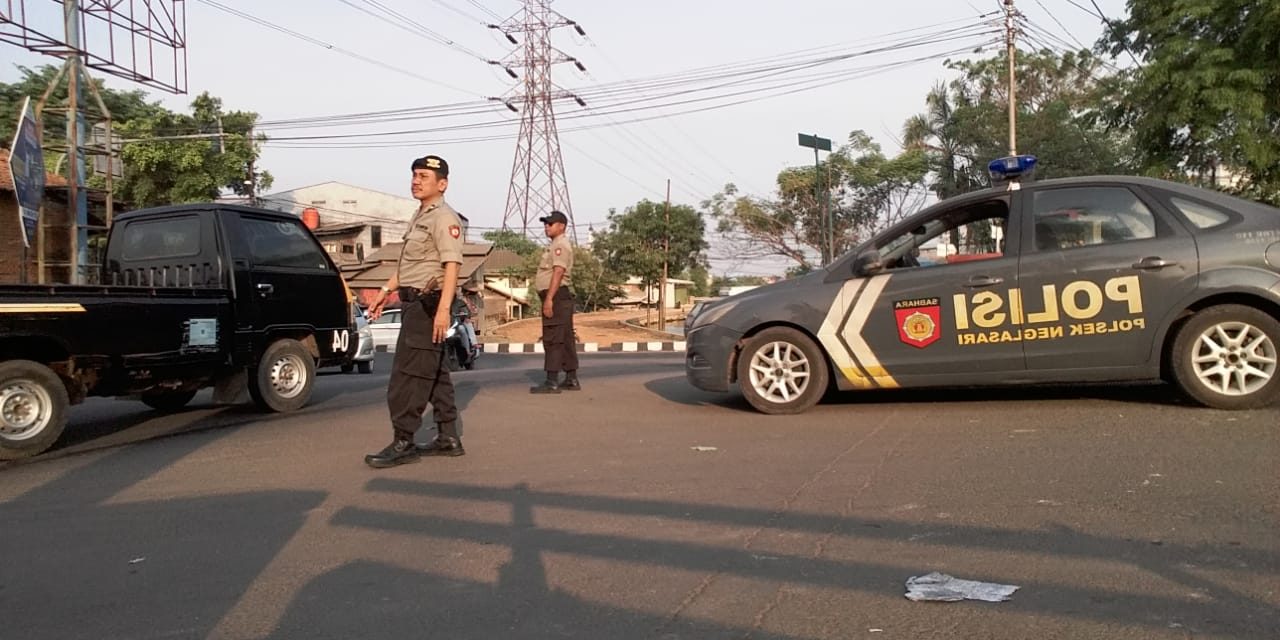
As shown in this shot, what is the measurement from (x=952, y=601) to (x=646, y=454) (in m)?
2.90

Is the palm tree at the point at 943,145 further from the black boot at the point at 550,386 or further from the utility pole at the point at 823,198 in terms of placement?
the black boot at the point at 550,386

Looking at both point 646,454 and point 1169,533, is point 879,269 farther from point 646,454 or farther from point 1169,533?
point 1169,533

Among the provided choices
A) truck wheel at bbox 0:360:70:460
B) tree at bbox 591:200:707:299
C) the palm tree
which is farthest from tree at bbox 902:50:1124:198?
truck wheel at bbox 0:360:70:460

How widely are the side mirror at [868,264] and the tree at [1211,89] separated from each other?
1197 cm

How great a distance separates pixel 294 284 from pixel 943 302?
5488mm

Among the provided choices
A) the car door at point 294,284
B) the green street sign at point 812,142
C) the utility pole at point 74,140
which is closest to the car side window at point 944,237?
the car door at point 294,284

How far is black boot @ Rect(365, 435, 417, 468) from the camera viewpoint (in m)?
5.88

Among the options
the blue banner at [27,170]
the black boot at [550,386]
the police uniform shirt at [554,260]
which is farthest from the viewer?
the blue banner at [27,170]

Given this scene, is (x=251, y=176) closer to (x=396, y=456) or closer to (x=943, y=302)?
(x=396, y=456)

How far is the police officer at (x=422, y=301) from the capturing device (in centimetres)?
589

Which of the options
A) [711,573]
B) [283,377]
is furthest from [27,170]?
[711,573]

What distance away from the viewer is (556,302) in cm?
914

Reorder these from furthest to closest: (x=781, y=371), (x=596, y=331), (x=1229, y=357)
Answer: (x=596, y=331) < (x=781, y=371) < (x=1229, y=357)

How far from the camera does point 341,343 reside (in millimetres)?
9281
